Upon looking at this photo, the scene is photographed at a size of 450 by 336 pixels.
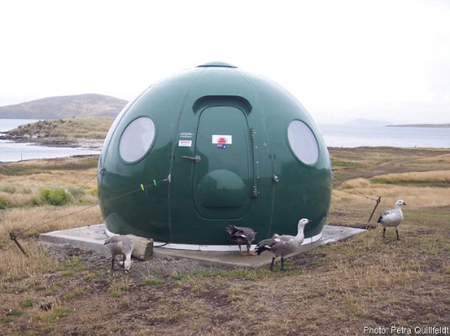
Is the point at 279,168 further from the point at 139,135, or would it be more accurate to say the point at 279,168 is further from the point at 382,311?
the point at 382,311

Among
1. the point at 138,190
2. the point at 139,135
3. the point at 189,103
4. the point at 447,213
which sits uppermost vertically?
the point at 189,103

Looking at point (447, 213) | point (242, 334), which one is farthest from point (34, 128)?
point (242, 334)

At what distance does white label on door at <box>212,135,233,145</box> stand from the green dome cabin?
0.06ft

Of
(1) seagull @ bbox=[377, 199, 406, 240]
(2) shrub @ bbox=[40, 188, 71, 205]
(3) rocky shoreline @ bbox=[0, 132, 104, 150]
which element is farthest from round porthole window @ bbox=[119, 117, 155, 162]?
(3) rocky shoreline @ bbox=[0, 132, 104, 150]

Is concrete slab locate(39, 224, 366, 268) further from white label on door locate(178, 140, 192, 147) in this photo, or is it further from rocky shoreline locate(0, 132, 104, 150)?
rocky shoreline locate(0, 132, 104, 150)

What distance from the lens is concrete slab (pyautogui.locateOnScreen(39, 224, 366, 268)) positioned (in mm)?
9156

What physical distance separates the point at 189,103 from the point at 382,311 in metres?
5.46

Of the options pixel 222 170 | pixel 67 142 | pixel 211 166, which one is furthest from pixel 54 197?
pixel 67 142

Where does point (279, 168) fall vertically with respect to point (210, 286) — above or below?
above

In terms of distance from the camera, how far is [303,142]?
10516mm

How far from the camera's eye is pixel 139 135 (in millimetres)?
10250

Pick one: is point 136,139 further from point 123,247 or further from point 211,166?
Answer: point 123,247

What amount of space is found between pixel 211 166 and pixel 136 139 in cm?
178

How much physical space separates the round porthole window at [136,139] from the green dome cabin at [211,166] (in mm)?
22
